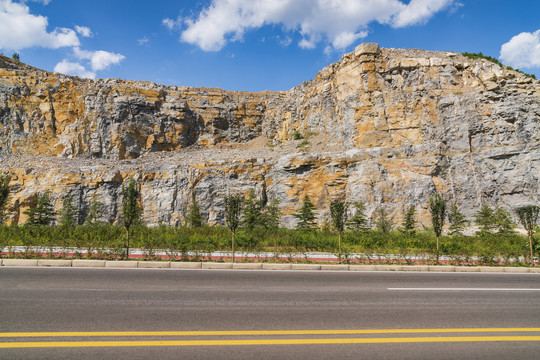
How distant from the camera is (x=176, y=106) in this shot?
47.2 m

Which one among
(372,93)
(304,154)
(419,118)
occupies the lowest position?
(304,154)

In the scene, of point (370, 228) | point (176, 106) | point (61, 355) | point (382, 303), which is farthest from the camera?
point (176, 106)

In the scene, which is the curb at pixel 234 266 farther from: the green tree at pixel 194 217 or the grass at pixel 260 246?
Result: the green tree at pixel 194 217

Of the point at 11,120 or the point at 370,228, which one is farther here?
the point at 11,120

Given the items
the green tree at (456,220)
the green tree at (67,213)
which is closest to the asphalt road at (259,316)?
the green tree at (456,220)

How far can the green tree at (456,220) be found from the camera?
2676 cm

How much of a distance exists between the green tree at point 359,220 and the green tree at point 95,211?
2641cm

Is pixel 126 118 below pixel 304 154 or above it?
above

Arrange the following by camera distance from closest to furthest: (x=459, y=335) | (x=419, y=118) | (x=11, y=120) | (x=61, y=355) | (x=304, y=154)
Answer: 1. (x=61, y=355)
2. (x=459, y=335)
3. (x=419, y=118)
4. (x=304, y=154)
5. (x=11, y=120)

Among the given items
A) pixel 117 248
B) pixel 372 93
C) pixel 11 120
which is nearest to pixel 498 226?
pixel 372 93

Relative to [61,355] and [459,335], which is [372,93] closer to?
[459,335]

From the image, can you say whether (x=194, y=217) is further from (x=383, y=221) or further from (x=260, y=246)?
(x=383, y=221)

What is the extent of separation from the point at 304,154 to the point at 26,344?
111 ft

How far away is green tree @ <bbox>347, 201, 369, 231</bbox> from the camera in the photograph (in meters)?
28.8
